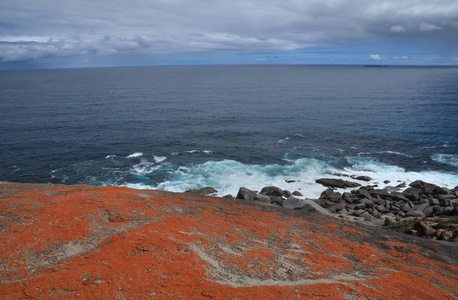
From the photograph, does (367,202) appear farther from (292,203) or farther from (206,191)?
(206,191)

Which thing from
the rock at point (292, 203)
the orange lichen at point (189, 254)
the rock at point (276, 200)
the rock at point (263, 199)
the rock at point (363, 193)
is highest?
the orange lichen at point (189, 254)

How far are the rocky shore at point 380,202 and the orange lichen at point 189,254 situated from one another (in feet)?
28.4

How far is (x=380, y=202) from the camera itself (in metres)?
36.8

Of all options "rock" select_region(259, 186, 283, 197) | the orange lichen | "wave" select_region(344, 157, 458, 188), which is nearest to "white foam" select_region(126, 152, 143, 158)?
"rock" select_region(259, 186, 283, 197)

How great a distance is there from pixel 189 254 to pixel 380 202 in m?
31.8

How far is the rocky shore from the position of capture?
3008 cm

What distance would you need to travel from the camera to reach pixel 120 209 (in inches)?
736

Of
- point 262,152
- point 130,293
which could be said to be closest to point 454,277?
point 130,293

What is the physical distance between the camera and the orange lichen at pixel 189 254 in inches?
462

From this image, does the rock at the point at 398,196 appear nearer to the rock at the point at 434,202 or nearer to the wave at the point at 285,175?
the rock at the point at 434,202

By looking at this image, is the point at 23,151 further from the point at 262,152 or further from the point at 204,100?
the point at 204,100

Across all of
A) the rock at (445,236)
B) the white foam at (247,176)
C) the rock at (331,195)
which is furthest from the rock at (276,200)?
the rock at (445,236)

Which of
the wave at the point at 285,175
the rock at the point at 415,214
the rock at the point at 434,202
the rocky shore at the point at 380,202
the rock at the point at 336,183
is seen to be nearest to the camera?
the rocky shore at the point at 380,202

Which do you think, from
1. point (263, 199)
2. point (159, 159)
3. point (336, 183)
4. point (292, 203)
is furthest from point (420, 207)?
point (159, 159)
